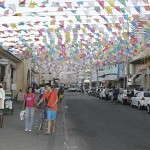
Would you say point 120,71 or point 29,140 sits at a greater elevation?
point 120,71

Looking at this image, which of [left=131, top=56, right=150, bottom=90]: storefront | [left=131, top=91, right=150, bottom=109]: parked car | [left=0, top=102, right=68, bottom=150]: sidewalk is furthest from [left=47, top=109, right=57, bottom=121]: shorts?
[left=131, top=56, right=150, bottom=90]: storefront

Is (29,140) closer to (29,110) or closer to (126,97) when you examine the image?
(29,110)

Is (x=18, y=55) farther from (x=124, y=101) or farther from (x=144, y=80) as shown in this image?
(x=144, y=80)

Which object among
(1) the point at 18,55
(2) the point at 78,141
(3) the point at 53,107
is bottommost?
(2) the point at 78,141

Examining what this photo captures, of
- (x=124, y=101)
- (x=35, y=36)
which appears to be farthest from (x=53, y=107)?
(x=124, y=101)

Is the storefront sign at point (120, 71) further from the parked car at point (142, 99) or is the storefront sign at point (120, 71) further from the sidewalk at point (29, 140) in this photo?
the sidewalk at point (29, 140)

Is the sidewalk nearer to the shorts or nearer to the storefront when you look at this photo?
the shorts

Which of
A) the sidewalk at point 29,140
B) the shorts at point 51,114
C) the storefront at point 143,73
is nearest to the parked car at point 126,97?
the storefront at point 143,73

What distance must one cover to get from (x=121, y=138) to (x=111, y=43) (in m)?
21.1

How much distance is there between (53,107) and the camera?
13.2m

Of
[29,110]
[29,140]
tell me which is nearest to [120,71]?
[29,110]

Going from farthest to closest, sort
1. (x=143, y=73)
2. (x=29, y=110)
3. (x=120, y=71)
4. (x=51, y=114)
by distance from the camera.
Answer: (x=120, y=71)
(x=143, y=73)
(x=29, y=110)
(x=51, y=114)

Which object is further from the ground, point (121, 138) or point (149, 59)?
point (149, 59)

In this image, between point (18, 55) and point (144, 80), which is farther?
point (144, 80)
